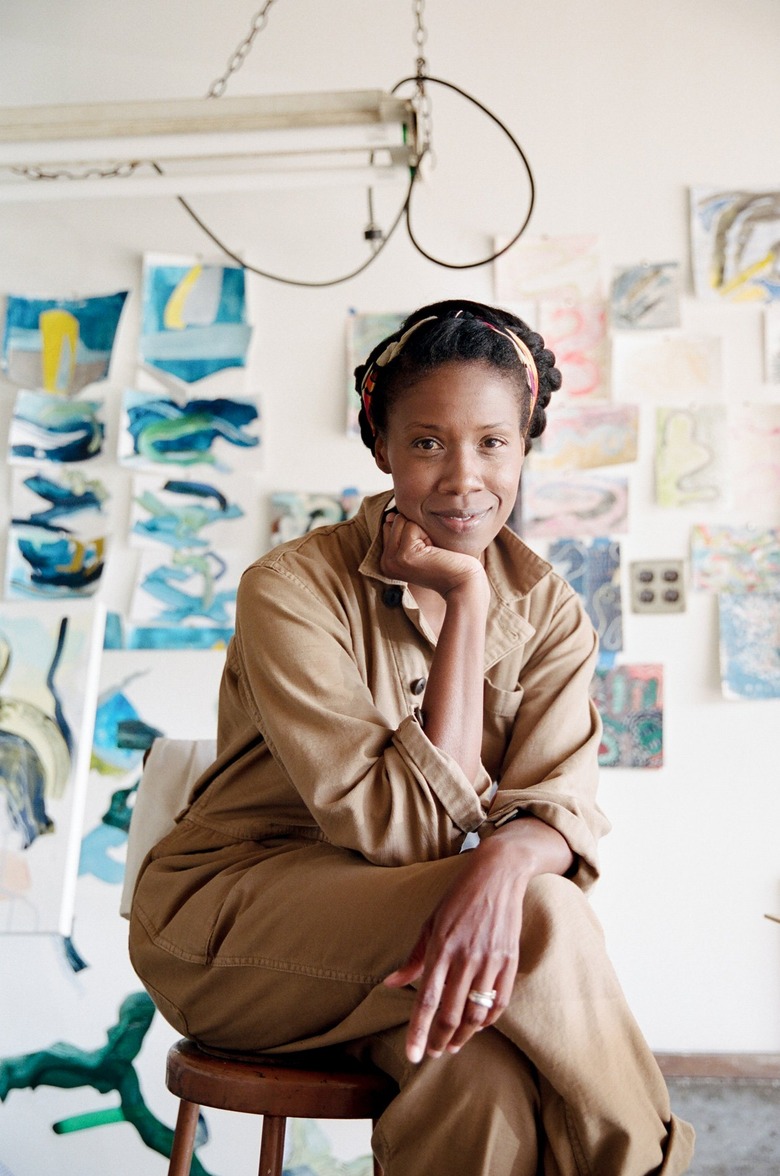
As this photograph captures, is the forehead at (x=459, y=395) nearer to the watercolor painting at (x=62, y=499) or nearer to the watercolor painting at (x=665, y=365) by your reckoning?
the watercolor painting at (x=665, y=365)

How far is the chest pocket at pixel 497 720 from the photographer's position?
4.30 ft

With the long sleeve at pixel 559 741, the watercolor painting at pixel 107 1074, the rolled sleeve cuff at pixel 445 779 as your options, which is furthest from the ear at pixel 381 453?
the watercolor painting at pixel 107 1074

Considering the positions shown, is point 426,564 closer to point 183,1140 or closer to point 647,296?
point 183,1140

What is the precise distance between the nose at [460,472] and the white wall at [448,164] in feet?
3.63

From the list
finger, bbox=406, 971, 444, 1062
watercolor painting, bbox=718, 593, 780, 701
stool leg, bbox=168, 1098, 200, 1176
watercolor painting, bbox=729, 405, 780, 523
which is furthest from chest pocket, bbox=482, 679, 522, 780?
watercolor painting, bbox=729, 405, 780, 523

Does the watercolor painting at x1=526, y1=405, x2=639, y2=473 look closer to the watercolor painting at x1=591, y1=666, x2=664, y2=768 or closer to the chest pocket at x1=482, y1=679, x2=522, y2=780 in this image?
the watercolor painting at x1=591, y1=666, x2=664, y2=768

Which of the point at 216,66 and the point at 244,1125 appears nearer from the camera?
the point at 244,1125

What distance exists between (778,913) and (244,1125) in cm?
114

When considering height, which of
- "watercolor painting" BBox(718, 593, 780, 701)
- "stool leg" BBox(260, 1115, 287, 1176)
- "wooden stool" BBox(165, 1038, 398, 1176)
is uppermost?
"watercolor painting" BBox(718, 593, 780, 701)

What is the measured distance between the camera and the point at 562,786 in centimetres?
117

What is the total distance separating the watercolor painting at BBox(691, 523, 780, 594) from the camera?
2.31 metres

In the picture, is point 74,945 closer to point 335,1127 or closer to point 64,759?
point 64,759

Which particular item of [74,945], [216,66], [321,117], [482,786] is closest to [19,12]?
[216,66]

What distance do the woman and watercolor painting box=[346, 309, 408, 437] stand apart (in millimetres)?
975
